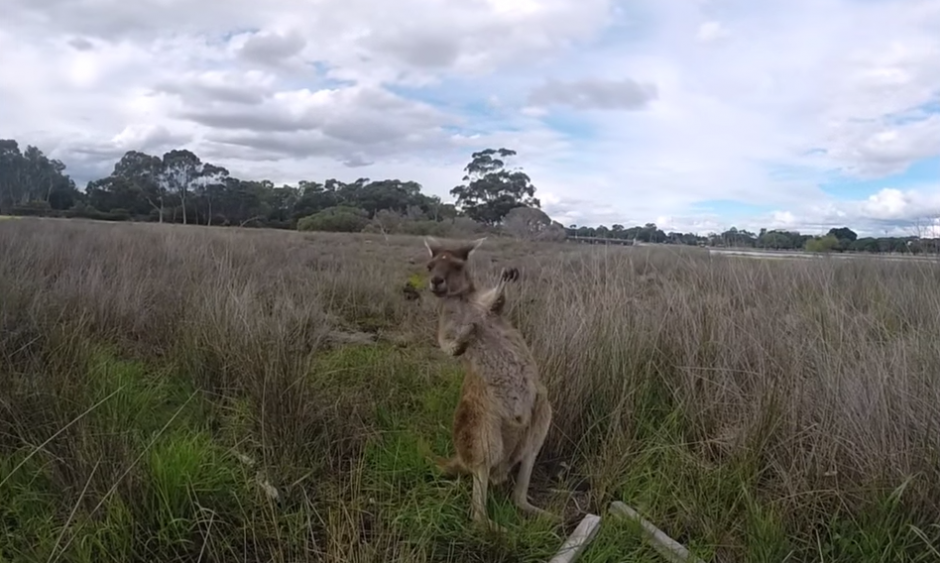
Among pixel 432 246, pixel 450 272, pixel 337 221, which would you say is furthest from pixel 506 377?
pixel 337 221

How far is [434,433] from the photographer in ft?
11.9

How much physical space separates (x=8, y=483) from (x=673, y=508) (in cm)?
286

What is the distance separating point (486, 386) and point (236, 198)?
30295mm

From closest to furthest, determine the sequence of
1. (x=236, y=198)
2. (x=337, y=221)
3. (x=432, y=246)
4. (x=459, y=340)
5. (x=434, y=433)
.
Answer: (x=459, y=340) → (x=432, y=246) → (x=434, y=433) → (x=337, y=221) → (x=236, y=198)

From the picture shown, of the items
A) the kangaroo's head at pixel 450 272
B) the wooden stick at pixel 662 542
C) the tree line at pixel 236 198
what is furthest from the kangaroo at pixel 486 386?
the tree line at pixel 236 198

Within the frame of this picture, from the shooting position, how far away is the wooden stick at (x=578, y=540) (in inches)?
101

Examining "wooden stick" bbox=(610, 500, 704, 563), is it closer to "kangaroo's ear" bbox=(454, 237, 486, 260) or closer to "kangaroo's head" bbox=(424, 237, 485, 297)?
"kangaroo's head" bbox=(424, 237, 485, 297)

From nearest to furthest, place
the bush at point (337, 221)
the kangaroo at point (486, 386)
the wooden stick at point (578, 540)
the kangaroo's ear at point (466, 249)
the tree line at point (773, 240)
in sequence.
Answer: the wooden stick at point (578, 540) < the kangaroo at point (486, 386) < the kangaroo's ear at point (466, 249) < the tree line at point (773, 240) < the bush at point (337, 221)

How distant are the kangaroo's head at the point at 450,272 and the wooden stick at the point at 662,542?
119 centimetres

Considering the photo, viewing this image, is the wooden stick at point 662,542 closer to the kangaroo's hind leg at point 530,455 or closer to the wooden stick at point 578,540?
the wooden stick at point 578,540

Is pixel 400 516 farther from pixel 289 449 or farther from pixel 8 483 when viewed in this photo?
pixel 8 483

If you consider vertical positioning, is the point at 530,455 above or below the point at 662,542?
above

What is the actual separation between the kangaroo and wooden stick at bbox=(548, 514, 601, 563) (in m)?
0.19

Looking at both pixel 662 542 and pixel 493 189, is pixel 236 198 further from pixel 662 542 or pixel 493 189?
pixel 662 542
